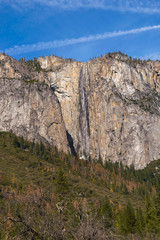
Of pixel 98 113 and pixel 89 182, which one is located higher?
pixel 98 113

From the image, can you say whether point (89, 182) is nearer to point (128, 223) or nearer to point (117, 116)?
point (117, 116)

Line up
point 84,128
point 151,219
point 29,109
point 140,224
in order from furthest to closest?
1. point 84,128
2. point 29,109
3. point 151,219
4. point 140,224

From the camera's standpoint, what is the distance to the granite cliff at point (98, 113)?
561 feet

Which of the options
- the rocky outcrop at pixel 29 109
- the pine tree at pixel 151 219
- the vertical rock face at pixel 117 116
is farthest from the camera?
the rocky outcrop at pixel 29 109

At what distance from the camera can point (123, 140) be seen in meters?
173

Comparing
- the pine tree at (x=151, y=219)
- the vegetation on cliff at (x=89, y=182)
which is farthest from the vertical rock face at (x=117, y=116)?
the pine tree at (x=151, y=219)

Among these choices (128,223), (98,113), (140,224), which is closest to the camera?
(140,224)

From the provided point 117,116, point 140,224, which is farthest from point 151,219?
point 117,116

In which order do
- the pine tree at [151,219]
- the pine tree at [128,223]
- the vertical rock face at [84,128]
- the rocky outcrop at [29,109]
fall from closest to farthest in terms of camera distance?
the pine tree at [151,219]
the pine tree at [128,223]
the rocky outcrop at [29,109]
the vertical rock face at [84,128]

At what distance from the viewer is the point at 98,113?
190m

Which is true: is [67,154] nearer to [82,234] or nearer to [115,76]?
[115,76]

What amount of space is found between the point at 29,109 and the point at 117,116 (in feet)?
218

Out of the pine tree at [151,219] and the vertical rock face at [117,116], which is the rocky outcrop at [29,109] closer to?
the vertical rock face at [117,116]

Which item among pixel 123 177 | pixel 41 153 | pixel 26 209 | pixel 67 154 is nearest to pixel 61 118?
pixel 67 154
